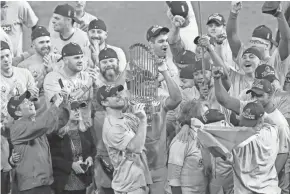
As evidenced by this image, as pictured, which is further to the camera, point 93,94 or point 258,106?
point 93,94

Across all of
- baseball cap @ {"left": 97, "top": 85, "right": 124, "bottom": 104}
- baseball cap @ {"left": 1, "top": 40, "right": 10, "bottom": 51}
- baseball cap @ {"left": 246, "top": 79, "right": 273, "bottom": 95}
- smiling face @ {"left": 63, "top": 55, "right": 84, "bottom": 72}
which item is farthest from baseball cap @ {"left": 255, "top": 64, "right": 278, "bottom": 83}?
baseball cap @ {"left": 1, "top": 40, "right": 10, "bottom": 51}

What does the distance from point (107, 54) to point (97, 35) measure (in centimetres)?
45

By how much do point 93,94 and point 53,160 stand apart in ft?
1.90

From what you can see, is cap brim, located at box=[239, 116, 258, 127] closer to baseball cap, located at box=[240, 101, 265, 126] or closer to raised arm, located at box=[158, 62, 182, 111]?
baseball cap, located at box=[240, 101, 265, 126]

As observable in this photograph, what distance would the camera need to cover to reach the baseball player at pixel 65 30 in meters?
8.39

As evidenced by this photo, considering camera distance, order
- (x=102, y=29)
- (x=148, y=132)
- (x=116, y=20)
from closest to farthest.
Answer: (x=148, y=132), (x=102, y=29), (x=116, y=20)

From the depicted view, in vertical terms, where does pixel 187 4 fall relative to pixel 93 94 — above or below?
above

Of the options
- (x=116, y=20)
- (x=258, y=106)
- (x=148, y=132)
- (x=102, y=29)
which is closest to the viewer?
(x=258, y=106)

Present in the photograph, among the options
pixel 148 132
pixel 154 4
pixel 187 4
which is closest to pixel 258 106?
pixel 148 132

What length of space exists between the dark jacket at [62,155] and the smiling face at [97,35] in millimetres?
889

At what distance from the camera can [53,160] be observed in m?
7.78

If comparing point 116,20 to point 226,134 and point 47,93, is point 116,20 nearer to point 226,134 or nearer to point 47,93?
point 47,93

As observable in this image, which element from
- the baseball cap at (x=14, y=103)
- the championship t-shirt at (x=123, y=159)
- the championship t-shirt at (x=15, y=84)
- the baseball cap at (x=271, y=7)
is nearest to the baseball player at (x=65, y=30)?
the championship t-shirt at (x=15, y=84)

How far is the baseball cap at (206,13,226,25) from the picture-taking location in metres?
8.23
